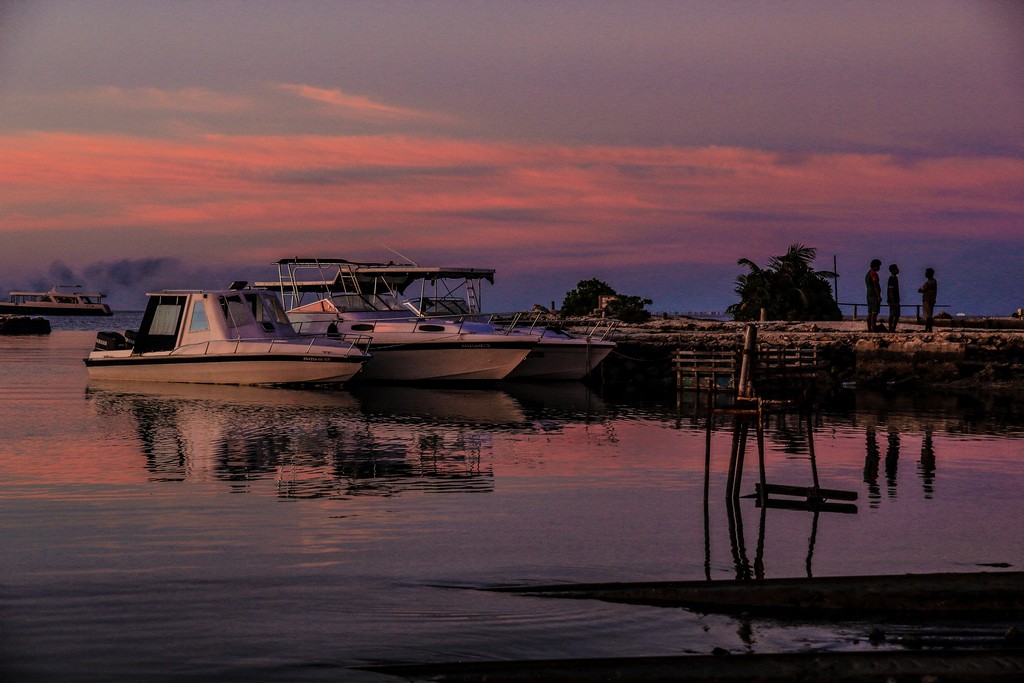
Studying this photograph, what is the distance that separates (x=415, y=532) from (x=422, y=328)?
75.1ft

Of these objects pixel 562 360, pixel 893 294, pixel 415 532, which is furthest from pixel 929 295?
pixel 415 532

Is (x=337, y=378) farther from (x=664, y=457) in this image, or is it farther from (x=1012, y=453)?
(x=1012, y=453)

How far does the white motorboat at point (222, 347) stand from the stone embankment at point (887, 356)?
391 inches

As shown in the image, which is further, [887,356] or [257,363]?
[887,356]

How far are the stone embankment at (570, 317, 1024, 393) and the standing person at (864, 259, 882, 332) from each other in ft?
1.70

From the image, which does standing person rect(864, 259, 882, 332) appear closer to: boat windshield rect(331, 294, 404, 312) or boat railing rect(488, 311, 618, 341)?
boat railing rect(488, 311, 618, 341)

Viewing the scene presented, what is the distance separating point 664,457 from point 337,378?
14.7 meters

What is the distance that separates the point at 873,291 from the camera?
32.9m

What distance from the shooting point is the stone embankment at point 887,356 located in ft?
111

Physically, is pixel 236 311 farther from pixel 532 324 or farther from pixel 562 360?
pixel 532 324

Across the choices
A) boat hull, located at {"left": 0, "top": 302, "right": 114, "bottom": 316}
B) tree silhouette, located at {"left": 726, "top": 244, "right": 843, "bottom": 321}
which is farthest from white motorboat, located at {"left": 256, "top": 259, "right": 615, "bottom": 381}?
boat hull, located at {"left": 0, "top": 302, "right": 114, "bottom": 316}

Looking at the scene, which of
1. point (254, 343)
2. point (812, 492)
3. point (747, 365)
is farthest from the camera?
point (254, 343)

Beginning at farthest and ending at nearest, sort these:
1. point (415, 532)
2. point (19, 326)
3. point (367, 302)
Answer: point (19, 326) → point (367, 302) → point (415, 532)

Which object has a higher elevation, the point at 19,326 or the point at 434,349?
the point at 434,349
